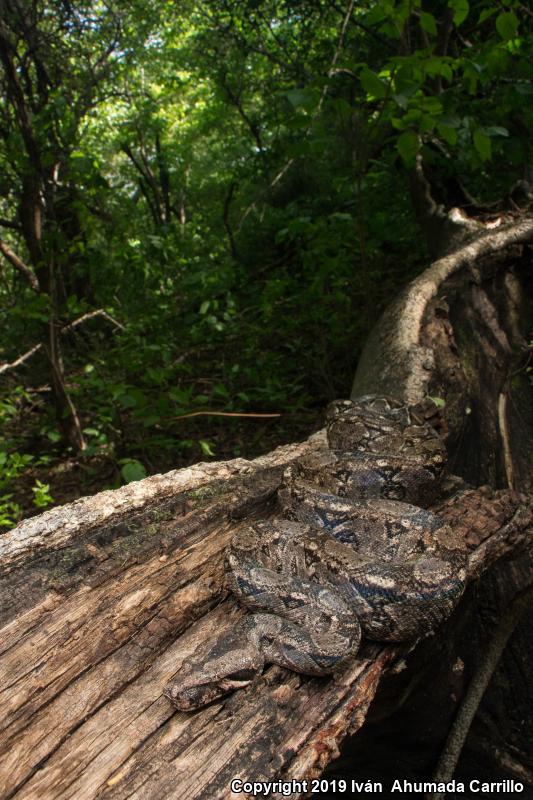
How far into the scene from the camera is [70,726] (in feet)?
8.65

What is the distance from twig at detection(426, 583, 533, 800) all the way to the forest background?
112 inches

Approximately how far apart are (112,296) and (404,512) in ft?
25.1

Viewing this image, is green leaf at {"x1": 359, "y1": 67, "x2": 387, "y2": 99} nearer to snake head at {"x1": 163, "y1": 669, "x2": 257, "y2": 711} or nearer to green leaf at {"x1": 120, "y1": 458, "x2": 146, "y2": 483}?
green leaf at {"x1": 120, "y1": 458, "x2": 146, "y2": 483}

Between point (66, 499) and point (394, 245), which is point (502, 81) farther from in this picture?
point (66, 499)

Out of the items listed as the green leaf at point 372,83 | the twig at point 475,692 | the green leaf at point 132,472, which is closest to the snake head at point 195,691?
the twig at point 475,692

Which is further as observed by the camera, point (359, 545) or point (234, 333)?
point (234, 333)

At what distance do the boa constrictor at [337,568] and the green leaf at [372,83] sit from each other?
9.65ft

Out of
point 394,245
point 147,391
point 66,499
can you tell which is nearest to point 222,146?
point 394,245

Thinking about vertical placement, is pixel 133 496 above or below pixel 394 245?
below

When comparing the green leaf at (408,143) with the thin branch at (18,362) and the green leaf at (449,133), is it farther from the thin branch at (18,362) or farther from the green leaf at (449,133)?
the thin branch at (18,362)

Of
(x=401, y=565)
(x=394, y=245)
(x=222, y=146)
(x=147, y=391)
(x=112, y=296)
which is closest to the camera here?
(x=401, y=565)

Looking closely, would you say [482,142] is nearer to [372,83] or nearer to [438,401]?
[372,83]

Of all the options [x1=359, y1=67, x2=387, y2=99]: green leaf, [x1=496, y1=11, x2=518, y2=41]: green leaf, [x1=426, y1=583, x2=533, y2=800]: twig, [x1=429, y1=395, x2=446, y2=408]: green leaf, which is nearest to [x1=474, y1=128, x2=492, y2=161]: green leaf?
[x1=496, y1=11, x2=518, y2=41]: green leaf

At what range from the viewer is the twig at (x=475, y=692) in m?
3.44
